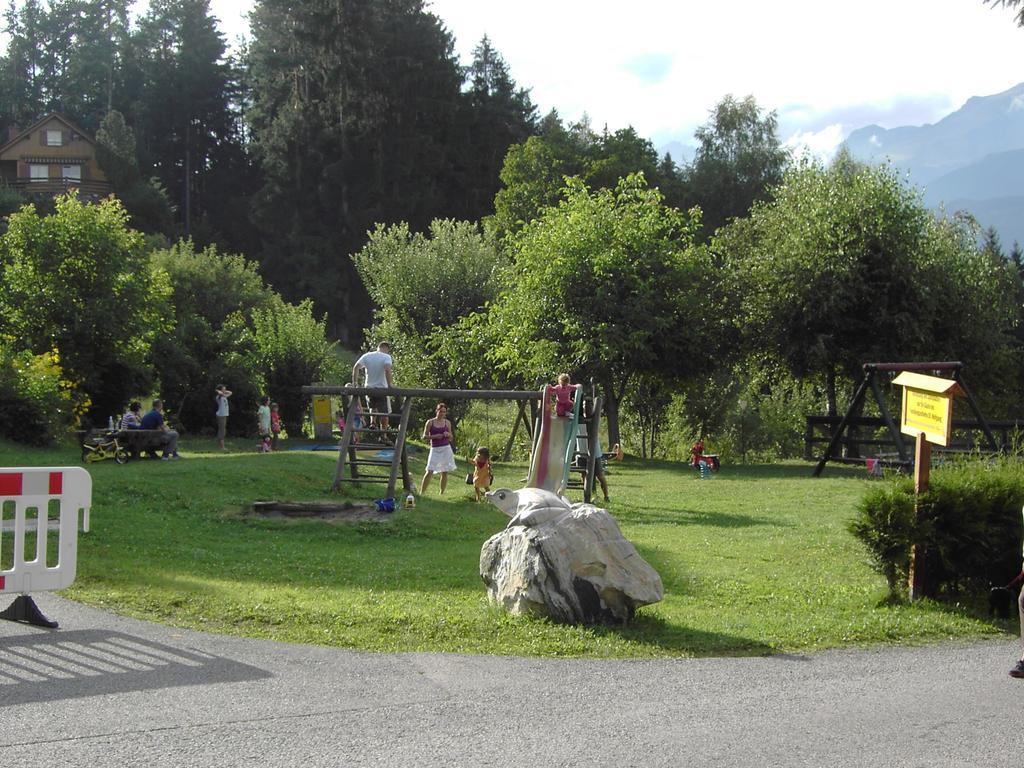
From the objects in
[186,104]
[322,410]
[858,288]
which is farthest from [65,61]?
[858,288]

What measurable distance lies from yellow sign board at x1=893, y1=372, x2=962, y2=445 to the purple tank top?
995 centimetres

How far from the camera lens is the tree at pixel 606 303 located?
32.8 metres

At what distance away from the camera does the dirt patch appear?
645 inches

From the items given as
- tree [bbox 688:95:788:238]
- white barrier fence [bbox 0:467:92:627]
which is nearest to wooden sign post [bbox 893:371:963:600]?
white barrier fence [bbox 0:467:92:627]

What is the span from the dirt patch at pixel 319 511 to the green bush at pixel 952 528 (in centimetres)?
805

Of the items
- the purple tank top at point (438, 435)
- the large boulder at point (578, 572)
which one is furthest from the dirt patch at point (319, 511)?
the large boulder at point (578, 572)

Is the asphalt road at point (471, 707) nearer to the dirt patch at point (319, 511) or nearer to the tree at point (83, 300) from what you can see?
the dirt patch at point (319, 511)

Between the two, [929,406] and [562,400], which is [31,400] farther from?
[929,406]

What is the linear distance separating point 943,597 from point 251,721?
277 inches

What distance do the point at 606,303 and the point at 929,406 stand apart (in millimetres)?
22504

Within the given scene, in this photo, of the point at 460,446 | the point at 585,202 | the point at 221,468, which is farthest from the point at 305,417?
the point at 221,468

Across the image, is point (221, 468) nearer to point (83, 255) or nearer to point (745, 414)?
point (83, 255)

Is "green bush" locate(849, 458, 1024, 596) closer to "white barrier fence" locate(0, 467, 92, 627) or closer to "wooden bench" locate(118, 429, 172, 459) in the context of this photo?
"white barrier fence" locate(0, 467, 92, 627)

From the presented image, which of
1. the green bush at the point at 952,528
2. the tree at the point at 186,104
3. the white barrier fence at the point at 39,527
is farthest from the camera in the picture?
the tree at the point at 186,104
